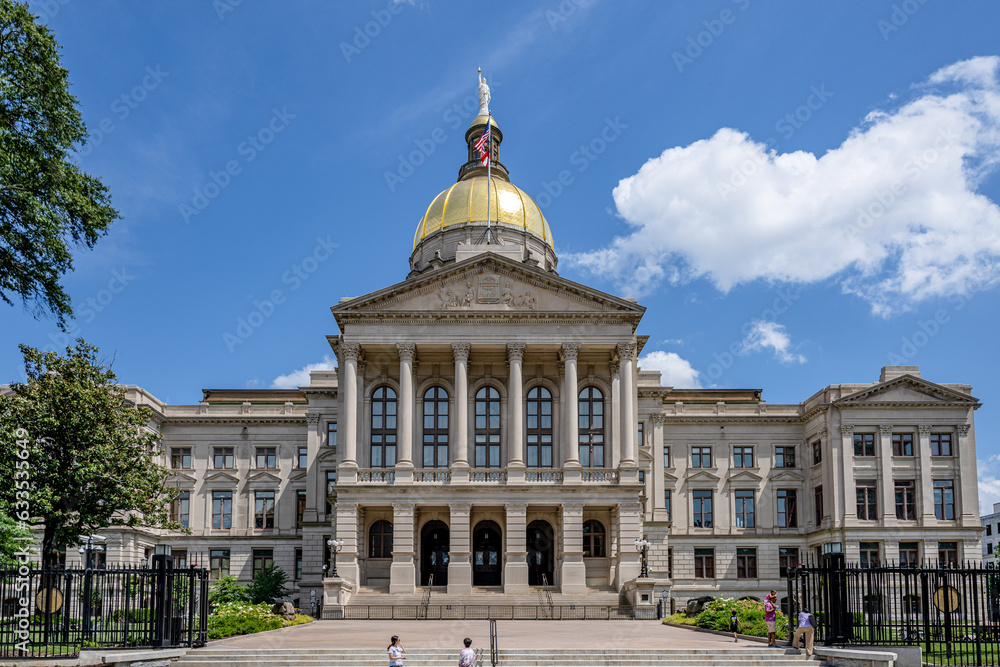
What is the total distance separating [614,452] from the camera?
184 feet

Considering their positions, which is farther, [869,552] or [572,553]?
[869,552]

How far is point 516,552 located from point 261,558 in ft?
80.8

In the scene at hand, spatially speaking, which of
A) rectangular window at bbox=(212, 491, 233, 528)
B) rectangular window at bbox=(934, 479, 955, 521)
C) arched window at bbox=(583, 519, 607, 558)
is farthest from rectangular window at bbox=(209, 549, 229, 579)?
rectangular window at bbox=(934, 479, 955, 521)

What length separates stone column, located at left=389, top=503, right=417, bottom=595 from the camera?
52344 mm

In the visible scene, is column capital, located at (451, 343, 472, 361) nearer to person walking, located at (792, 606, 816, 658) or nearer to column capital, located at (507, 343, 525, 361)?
column capital, located at (507, 343, 525, 361)

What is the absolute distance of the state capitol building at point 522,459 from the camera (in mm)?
53781

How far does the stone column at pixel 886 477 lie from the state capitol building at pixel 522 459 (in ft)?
0.59

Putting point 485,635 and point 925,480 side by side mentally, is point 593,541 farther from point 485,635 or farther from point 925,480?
point 925,480

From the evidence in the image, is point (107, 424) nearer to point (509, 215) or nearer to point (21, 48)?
point (21, 48)

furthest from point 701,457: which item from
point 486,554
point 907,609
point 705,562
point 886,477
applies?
point 907,609

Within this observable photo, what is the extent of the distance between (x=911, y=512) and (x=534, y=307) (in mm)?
29936

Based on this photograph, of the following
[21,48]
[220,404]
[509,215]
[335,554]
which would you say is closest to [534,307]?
[335,554]

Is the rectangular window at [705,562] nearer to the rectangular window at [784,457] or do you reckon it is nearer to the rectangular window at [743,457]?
the rectangular window at [743,457]

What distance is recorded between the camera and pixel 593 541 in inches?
2250
